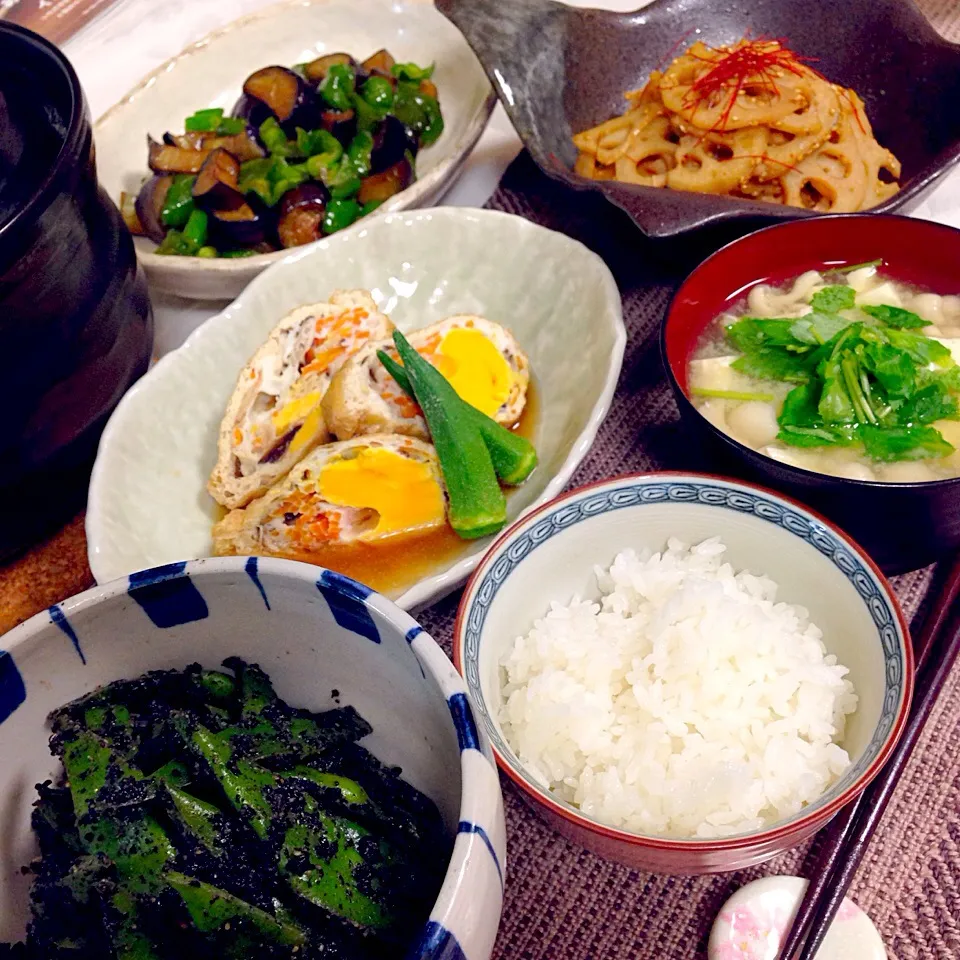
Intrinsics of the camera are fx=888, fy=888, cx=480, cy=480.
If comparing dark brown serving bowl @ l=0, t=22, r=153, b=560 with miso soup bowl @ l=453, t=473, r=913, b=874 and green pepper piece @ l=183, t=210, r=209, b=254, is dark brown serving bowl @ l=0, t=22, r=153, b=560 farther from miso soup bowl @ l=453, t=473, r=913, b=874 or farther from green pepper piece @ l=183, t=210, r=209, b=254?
miso soup bowl @ l=453, t=473, r=913, b=874

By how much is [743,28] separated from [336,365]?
56.4 inches

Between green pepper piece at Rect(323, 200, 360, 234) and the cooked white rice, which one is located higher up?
green pepper piece at Rect(323, 200, 360, 234)

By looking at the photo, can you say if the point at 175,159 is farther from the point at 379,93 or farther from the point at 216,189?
the point at 379,93

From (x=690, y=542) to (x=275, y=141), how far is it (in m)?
1.45

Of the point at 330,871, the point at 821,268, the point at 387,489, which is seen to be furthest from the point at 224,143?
the point at 330,871

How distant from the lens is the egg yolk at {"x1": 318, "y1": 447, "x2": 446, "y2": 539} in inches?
59.9

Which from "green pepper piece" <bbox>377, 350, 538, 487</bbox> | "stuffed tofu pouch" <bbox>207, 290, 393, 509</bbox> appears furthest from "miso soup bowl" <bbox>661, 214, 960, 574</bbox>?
"stuffed tofu pouch" <bbox>207, 290, 393, 509</bbox>

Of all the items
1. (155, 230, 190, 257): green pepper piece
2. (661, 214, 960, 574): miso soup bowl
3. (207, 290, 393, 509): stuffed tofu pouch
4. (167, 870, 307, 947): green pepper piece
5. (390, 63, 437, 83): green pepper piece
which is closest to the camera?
(167, 870, 307, 947): green pepper piece

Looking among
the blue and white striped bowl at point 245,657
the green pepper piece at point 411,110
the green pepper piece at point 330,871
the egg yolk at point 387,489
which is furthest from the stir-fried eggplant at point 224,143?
the green pepper piece at point 330,871

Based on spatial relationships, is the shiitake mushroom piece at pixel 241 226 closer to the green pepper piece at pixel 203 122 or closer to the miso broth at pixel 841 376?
the green pepper piece at pixel 203 122

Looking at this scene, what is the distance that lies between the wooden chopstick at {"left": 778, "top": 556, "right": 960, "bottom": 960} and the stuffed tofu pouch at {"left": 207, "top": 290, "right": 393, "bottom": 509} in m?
1.07

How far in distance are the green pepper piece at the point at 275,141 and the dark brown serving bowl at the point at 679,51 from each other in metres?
0.47

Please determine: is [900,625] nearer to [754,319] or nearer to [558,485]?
[558,485]

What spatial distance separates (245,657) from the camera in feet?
3.37
